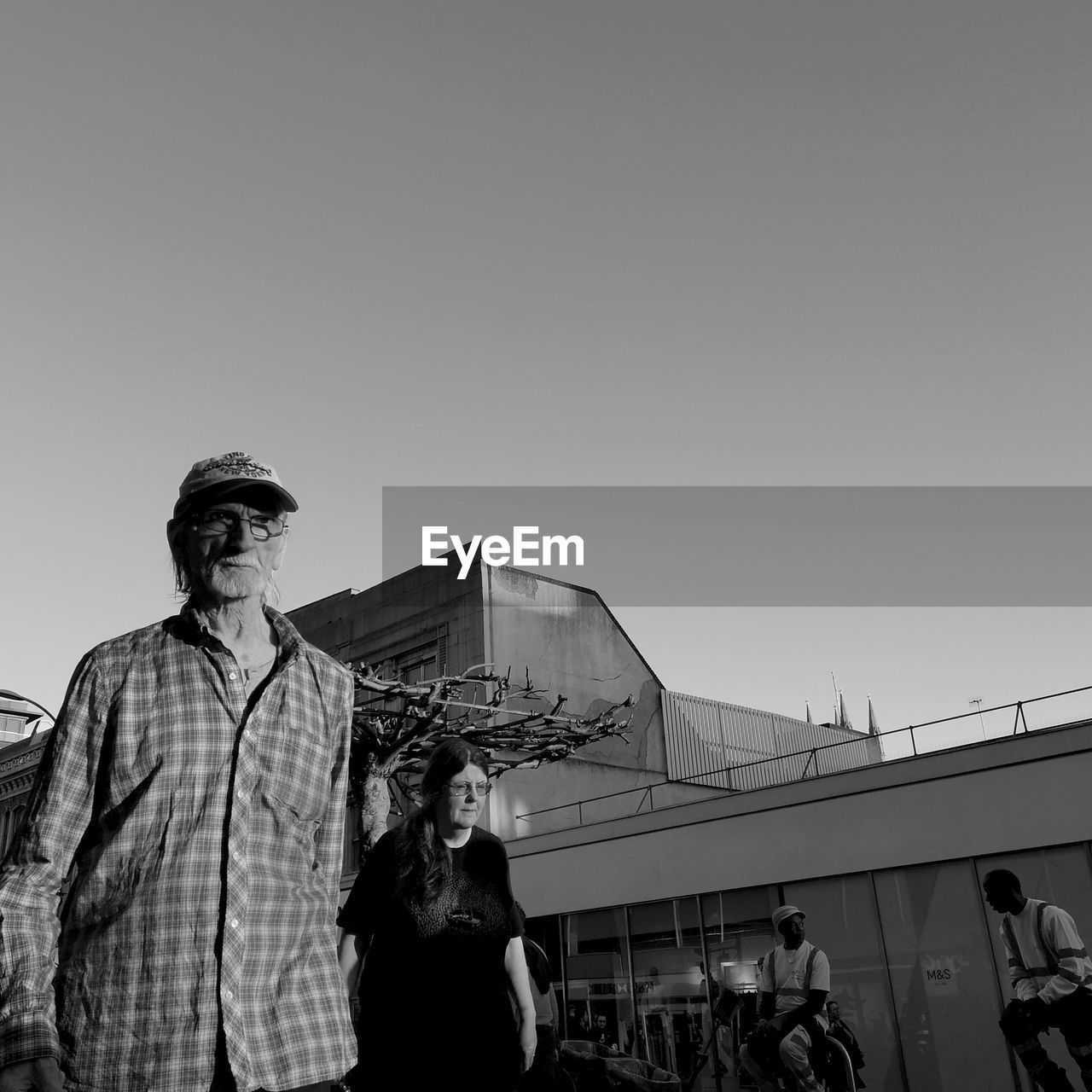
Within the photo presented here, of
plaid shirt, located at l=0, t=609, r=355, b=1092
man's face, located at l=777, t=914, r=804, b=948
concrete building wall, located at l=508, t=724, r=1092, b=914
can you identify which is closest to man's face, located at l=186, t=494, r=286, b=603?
plaid shirt, located at l=0, t=609, r=355, b=1092

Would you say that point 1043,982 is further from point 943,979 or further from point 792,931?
point 943,979

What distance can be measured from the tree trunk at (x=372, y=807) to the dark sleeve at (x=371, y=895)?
8911 millimetres

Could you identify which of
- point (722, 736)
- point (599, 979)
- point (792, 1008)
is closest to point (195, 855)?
→ point (792, 1008)

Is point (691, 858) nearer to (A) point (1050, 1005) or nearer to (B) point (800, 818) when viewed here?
(B) point (800, 818)

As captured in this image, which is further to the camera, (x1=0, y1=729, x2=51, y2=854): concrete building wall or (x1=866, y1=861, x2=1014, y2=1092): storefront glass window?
(x1=0, y1=729, x2=51, y2=854): concrete building wall

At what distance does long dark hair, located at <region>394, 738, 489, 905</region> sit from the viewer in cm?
452

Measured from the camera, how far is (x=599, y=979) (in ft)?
68.6

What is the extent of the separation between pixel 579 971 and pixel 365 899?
1806 centimetres

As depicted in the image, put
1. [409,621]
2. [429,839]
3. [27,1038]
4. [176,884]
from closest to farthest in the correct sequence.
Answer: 1. [27,1038]
2. [176,884]
3. [429,839]
4. [409,621]

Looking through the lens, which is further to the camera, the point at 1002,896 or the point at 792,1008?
the point at 792,1008

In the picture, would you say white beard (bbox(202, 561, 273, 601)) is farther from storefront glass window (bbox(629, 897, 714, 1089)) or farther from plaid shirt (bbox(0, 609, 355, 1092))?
→ storefront glass window (bbox(629, 897, 714, 1089))

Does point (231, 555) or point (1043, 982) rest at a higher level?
point (231, 555)

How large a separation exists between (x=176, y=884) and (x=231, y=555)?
0.74 m

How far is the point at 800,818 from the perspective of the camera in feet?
60.0
